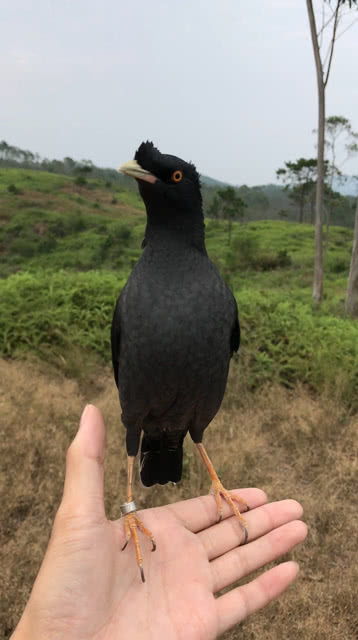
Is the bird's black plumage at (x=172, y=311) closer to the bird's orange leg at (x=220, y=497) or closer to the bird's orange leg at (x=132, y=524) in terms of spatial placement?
the bird's orange leg at (x=132, y=524)

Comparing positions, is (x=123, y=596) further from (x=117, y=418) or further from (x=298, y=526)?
(x=117, y=418)

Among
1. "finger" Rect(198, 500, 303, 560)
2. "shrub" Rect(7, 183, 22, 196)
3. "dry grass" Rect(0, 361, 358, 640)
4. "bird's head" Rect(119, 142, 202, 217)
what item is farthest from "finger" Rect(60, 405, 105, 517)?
"shrub" Rect(7, 183, 22, 196)

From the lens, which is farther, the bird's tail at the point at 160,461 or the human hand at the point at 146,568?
the bird's tail at the point at 160,461

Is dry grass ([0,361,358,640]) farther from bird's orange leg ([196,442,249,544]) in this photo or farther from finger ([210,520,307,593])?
bird's orange leg ([196,442,249,544])

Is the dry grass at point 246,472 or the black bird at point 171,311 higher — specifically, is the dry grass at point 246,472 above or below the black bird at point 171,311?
below

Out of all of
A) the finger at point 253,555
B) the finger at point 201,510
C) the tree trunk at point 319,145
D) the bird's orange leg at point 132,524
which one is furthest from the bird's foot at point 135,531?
the tree trunk at point 319,145
